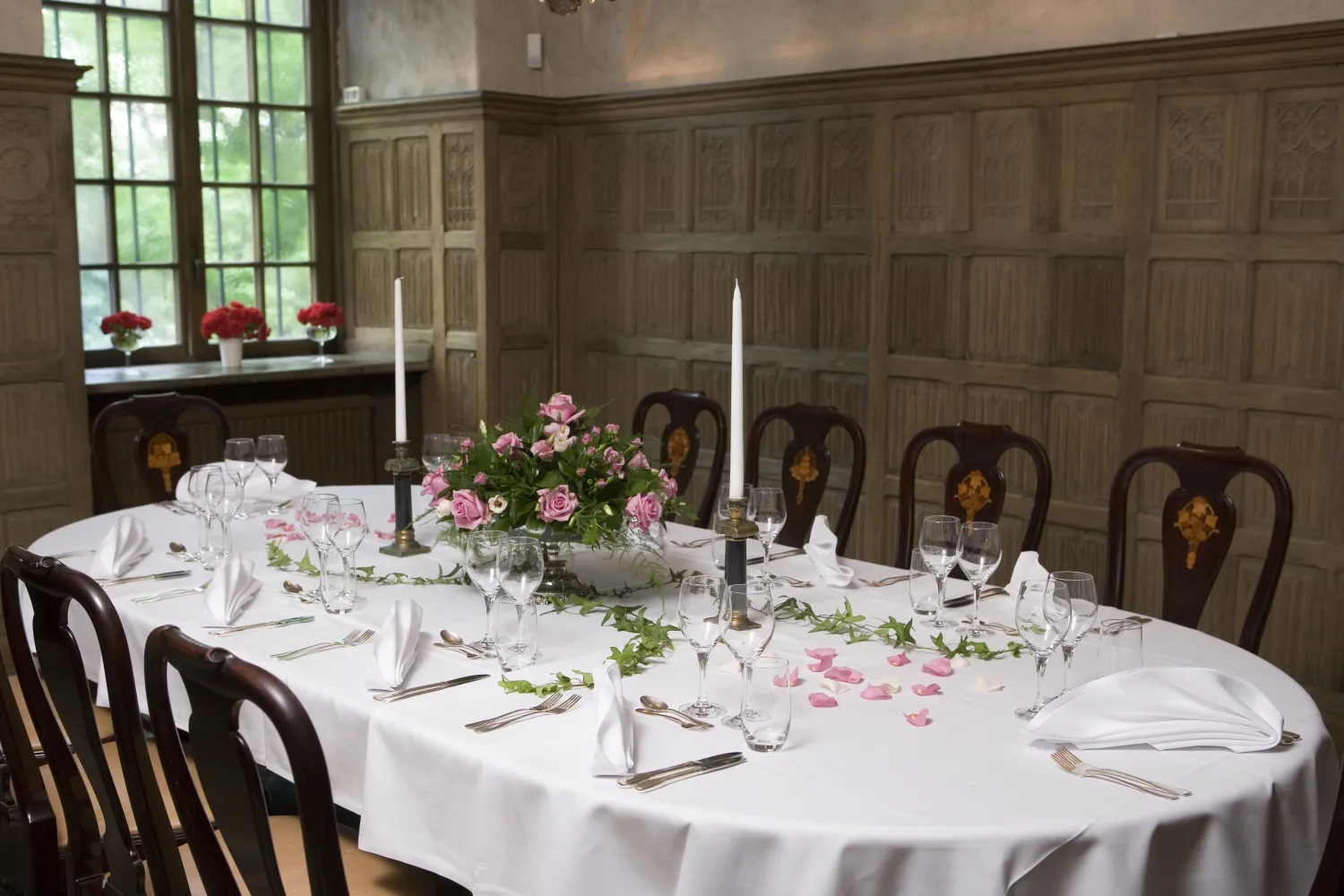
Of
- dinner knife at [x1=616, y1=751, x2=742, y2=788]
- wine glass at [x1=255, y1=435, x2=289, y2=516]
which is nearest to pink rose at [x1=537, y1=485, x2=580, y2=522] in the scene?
dinner knife at [x1=616, y1=751, x2=742, y2=788]

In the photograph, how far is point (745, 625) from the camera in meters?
1.83

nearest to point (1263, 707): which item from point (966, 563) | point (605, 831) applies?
point (966, 563)

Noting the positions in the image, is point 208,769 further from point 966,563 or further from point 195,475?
point 195,475

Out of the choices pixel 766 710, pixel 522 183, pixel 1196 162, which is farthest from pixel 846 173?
pixel 766 710

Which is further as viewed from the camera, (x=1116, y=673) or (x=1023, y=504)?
(x=1023, y=504)

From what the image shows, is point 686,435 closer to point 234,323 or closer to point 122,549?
point 122,549

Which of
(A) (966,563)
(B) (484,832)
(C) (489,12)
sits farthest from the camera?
(C) (489,12)

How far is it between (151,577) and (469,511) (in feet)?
2.57

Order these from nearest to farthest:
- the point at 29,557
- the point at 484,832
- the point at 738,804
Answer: the point at 738,804
the point at 484,832
the point at 29,557

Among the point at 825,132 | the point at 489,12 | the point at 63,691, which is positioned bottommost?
the point at 63,691

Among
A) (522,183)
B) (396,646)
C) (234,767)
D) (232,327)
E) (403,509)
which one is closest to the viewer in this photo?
(234,767)

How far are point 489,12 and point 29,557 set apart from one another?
4182 mm

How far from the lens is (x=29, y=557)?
198cm

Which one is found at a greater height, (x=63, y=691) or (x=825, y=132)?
(x=825, y=132)
